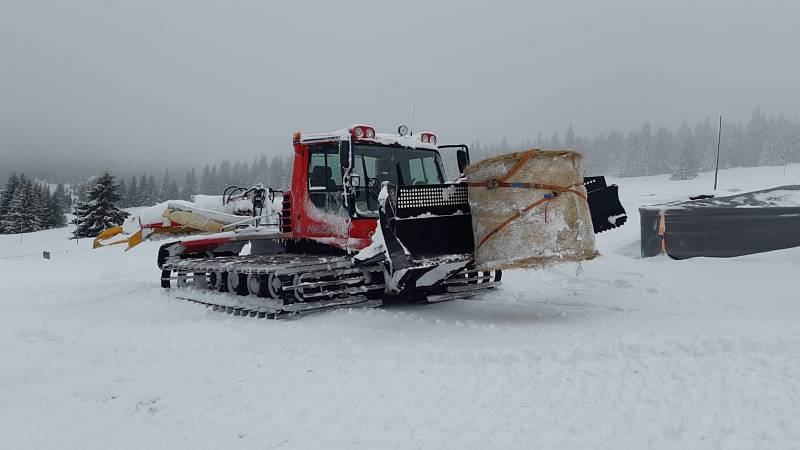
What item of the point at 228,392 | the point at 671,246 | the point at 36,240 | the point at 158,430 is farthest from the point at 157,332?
the point at 36,240

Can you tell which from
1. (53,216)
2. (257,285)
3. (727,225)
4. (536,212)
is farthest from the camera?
(53,216)

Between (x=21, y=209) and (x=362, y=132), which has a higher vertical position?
(x=362, y=132)

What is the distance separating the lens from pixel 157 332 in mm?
6945

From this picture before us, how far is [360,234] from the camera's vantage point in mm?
7539

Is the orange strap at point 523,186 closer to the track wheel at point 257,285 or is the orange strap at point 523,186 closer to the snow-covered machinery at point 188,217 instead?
the track wheel at point 257,285

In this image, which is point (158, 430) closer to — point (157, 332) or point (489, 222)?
point (157, 332)

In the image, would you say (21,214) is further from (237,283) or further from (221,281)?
(237,283)

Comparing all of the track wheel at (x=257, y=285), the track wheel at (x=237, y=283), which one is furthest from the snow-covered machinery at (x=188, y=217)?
the track wheel at (x=257, y=285)

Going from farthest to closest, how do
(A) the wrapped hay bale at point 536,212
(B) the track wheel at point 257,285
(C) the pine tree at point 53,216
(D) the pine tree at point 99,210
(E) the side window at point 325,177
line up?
(C) the pine tree at point 53,216 < (D) the pine tree at point 99,210 < (B) the track wheel at point 257,285 < (E) the side window at point 325,177 < (A) the wrapped hay bale at point 536,212

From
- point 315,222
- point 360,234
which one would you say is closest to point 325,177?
point 315,222

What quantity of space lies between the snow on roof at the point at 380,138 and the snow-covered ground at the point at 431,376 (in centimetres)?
243

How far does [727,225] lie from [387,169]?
21.7ft

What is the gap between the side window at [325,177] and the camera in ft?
26.5

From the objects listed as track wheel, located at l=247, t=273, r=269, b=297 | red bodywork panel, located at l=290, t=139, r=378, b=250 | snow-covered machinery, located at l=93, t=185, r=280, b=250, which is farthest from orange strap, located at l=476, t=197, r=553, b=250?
snow-covered machinery, located at l=93, t=185, r=280, b=250
